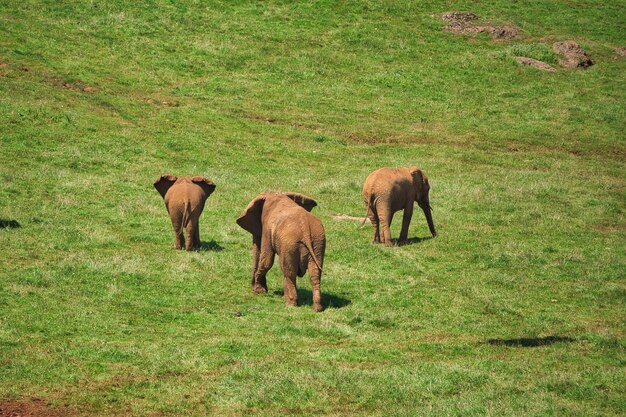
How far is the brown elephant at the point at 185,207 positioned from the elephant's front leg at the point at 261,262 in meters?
4.07

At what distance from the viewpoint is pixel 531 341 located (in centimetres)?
2369

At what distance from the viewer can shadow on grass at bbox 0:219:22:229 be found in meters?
→ 31.4

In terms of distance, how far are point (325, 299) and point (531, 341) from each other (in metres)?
5.42

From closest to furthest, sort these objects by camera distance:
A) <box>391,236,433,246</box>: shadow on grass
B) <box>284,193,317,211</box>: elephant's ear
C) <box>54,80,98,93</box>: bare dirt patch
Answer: <box>284,193,317,211</box>: elephant's ear, <box>391,236,433,246</box>: shadow on grass, <box>54,80,98,93</box>: bare dirt patch

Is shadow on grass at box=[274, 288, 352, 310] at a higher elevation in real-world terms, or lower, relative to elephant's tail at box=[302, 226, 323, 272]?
lower

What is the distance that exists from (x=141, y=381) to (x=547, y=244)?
18.4m

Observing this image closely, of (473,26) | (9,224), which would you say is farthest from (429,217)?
(473,26)

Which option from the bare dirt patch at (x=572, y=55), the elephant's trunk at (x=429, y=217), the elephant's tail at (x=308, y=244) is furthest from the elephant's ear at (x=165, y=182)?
the bare dirt patch at (x=572, y=55)

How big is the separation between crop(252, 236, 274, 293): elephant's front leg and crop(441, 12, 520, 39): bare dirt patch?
153ft

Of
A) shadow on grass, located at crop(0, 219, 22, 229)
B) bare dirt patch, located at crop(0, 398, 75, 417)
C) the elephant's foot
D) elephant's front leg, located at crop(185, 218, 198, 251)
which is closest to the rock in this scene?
elephant's front leg, located at crop(185, 218, 198, 251)

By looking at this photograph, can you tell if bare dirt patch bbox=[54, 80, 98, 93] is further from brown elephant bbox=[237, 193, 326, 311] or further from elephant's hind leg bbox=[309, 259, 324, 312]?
elephant's hind leg bbox=[309, 259, 324, 312]

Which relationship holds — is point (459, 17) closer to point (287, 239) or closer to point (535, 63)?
point (535, 63)

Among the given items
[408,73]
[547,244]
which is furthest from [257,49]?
[547,244]

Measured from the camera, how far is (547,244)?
33.9 m
